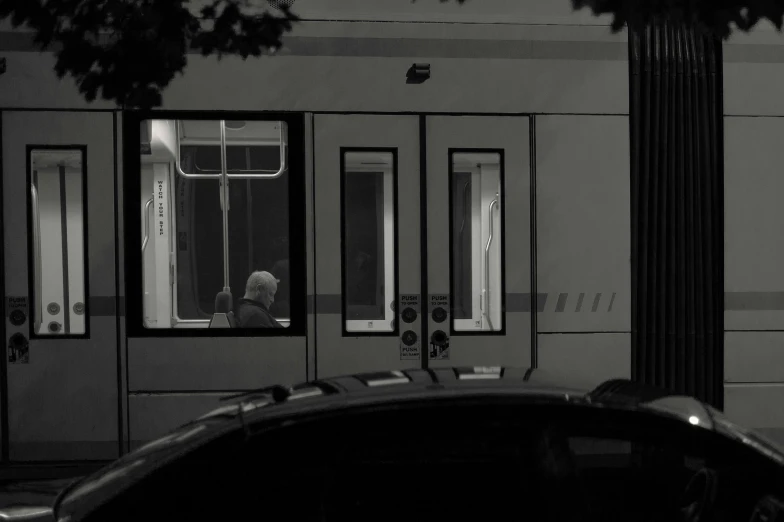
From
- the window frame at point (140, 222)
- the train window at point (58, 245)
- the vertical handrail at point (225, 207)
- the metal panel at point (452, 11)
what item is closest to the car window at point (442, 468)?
the window frame at point (140, 222)

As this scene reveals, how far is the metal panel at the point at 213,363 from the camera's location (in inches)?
193

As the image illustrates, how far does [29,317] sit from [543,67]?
153 inches

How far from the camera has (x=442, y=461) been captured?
2277mm

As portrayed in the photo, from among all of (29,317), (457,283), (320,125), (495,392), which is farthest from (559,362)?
(29,317)

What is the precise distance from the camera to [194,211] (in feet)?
16.7

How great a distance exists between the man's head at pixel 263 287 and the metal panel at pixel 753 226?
3127mm

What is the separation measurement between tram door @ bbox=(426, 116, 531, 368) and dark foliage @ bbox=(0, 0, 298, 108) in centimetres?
135

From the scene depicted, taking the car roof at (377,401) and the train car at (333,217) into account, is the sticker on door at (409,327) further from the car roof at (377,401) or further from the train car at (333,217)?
the car roof at (377,401)

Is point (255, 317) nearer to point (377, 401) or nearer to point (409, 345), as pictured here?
point (409, 345)

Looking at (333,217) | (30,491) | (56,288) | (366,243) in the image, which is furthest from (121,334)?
(30,491)

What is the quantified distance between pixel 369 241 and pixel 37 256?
2220 millimetres

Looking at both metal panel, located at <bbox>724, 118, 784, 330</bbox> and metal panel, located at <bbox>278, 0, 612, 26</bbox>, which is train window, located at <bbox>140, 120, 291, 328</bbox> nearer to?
metal panel, located at <bbox>278, 0, 612, 26</bbox>

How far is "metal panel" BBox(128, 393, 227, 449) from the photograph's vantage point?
4891 millimetres

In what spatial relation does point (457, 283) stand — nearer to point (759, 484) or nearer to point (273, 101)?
point (273, 101)
